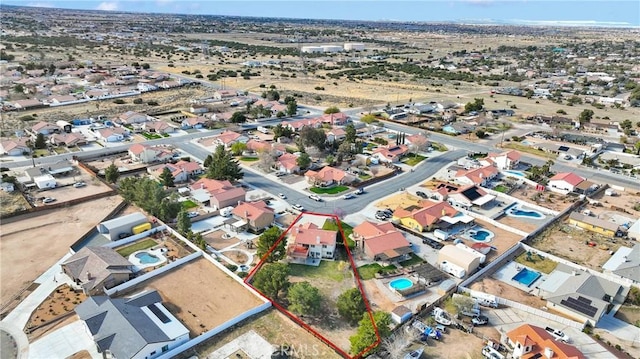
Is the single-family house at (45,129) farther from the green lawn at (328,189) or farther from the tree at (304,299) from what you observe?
the tree at (304,299)

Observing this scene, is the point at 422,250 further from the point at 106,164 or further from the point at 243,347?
the point at 106,164

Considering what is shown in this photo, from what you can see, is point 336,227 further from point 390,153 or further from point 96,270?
point 390,153

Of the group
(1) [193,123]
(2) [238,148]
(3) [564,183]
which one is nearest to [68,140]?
(1) [193,123]

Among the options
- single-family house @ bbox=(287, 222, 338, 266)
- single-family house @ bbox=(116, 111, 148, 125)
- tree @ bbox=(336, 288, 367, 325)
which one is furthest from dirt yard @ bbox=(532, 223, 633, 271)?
single-family house @ bbox=(116, 111, 148, 125)

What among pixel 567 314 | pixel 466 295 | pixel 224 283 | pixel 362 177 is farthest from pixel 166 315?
pixel 362 177

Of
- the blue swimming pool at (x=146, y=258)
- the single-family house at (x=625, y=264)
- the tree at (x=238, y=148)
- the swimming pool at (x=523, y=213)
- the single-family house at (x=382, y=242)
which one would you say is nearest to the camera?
the single-family house at (x=625, y=264)

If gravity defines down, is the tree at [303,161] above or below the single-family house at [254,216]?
above

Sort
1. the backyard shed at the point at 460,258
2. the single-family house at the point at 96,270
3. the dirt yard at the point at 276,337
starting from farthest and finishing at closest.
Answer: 1. the backyard shed at the point at 460,258
2. the single-family house at the point at 96,270
3. the dirt yard at the point at 276,337

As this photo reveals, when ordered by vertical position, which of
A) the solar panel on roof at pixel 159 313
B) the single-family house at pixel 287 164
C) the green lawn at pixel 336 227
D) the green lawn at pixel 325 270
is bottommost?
the green lawn at pixel 325 270

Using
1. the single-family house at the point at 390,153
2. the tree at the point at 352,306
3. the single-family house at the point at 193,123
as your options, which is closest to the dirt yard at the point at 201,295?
the tree at the point at 352,306
